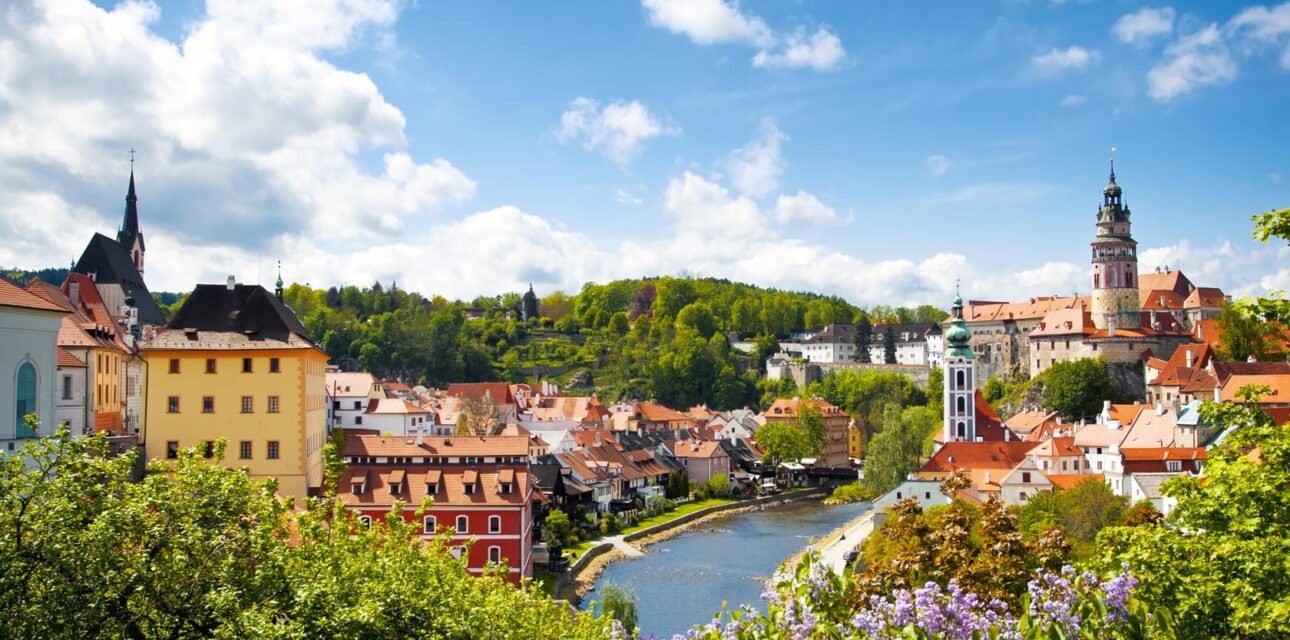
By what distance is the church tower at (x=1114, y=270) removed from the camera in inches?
2680

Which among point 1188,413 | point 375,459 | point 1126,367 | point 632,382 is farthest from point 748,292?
point 375,459

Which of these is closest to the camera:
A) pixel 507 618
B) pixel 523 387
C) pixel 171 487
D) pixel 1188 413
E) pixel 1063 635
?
pixel 1063 635

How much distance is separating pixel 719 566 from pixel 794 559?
2.64 metres

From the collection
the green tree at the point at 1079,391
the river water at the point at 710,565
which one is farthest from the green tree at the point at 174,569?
the green tree at the point at 1079,391

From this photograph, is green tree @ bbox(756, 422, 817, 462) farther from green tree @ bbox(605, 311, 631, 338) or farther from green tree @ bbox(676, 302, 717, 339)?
green tree @ bbox(605, 311, 631, 338)

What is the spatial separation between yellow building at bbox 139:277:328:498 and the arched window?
256 inches

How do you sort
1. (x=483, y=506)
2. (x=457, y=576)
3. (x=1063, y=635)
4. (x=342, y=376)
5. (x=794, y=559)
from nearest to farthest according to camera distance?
(x=1063, y=635), (x=457, y=576), (x=483, y=506), (x=794, y=559), (x=342, y=376)

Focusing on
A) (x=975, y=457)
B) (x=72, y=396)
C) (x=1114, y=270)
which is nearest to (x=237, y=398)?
(x=72, y=396)

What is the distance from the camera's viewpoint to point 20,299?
16.7 metres

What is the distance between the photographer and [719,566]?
38219 mm

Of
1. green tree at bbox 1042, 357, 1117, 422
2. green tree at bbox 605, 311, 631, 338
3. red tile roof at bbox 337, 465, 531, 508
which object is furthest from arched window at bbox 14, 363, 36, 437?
green tree at bbox 605, 311, 631, 338

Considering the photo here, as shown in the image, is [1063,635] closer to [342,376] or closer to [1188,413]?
[1188,413]

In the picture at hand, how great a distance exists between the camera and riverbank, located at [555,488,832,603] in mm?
33469

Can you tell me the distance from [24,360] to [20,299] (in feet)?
3.10
